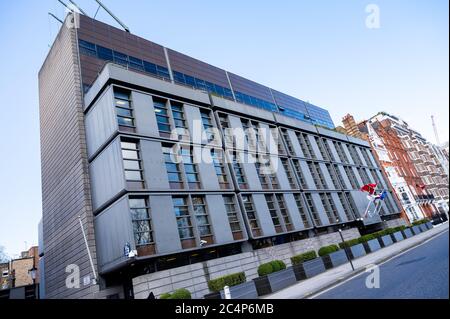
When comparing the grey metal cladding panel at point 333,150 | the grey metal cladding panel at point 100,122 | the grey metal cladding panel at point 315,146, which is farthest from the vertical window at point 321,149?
the grey metal cladding panel at point 100,122

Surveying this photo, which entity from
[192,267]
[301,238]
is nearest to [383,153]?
[301,238]

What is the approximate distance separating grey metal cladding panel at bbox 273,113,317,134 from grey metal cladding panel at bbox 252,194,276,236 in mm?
13486

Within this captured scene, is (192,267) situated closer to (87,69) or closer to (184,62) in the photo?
(87,69)

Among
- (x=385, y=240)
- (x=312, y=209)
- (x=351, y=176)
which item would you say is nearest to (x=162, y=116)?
(x=312, y=209)

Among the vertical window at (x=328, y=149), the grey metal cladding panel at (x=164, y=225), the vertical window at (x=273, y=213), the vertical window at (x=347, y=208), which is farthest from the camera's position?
the vertical window at (x=328, y=149)

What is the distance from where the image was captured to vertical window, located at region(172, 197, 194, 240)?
858 inches

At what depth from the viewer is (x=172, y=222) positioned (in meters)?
21.1

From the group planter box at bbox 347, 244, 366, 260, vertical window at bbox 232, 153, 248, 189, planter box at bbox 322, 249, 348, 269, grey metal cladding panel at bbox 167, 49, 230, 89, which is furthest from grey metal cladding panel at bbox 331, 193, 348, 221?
grey metal cladding panel at bbox 167, 49, 230, 89

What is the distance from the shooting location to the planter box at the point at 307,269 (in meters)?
21.5

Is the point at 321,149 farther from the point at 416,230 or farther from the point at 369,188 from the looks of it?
the point at 416,230

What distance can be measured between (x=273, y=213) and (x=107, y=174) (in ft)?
57.1

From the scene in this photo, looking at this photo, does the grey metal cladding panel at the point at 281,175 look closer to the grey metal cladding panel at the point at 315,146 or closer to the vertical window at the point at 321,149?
the grey metal cladding panel at the point at 315,146

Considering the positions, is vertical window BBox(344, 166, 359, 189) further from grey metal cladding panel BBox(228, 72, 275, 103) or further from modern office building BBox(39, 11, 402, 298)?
grey metal cladding panel BBox(228, 72, 275, 103)

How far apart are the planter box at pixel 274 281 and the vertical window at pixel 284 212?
997 cm
